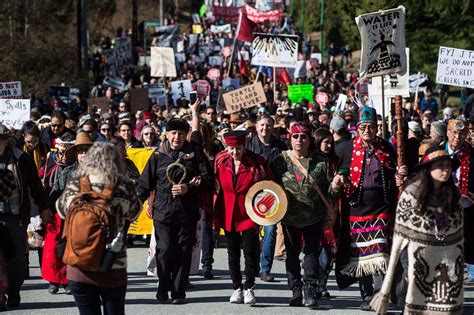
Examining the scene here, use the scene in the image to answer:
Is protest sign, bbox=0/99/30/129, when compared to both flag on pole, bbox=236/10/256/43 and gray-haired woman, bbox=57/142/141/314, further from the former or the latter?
flag on pole, bbox=236/10/256/43

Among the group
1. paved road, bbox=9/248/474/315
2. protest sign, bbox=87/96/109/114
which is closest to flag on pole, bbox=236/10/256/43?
protest sign, bbox=87/96/109/114

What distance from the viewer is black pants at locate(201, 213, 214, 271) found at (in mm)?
12922

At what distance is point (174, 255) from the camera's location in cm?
1102

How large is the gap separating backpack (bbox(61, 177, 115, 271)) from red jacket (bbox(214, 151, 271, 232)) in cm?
352

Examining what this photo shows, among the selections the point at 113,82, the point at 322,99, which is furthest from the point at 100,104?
the point at 113,82

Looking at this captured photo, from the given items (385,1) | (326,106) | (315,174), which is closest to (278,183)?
(315,174)

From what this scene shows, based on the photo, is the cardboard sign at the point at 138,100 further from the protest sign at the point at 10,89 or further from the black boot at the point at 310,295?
the black boot at the point at 310,295

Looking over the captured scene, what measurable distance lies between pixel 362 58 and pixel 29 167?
11.5 ft

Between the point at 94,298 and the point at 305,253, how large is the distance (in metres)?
3.64

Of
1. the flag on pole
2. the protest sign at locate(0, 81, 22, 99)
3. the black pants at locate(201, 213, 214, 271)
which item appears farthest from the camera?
the flag on pole

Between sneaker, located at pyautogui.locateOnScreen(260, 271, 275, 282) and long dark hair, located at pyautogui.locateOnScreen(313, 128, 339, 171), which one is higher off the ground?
long dark hair, located at pyautogui.locateOnScreen(313, 128, 339, 171)

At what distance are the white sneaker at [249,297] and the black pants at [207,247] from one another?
1894 millimetres

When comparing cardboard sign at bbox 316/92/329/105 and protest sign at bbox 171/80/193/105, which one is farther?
protest sign at bbox 171/80/193/105

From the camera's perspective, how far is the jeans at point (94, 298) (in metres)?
7.58
